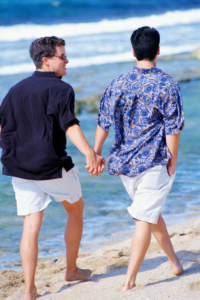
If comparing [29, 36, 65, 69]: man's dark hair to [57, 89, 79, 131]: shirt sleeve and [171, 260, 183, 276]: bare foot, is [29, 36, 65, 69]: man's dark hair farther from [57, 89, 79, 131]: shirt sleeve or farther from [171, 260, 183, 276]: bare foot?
[171, 260, 183, 276]: bare foot

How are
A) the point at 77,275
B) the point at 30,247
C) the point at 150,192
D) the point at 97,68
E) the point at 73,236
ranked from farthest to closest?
the point at 97,68 < the point at 77,275 < the point at 73,236 < the point at 30,247 < the point at 150,192

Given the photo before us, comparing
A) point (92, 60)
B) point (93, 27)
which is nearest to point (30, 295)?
point (92, 60)

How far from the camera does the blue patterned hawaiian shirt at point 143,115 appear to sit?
3305mm

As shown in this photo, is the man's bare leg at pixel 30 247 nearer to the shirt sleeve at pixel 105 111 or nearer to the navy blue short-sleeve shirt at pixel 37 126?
the navy blue short-sleeve shirt at pixel 37 126

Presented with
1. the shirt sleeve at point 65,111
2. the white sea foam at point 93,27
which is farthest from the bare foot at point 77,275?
the white sea foam at point 93,27

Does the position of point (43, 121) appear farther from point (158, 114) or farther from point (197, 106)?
point (197, 106)

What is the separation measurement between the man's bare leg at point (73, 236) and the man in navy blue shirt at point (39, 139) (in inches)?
5.9

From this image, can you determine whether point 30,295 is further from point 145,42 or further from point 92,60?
point 92,60

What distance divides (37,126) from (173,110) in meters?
0.82

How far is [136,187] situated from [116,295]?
0.67 meters

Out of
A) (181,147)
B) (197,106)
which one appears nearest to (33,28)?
(197,106)

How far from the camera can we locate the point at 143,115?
3.36 m

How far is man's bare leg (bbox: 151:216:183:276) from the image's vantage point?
362 centimetres

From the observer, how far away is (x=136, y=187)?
11.4 ft
